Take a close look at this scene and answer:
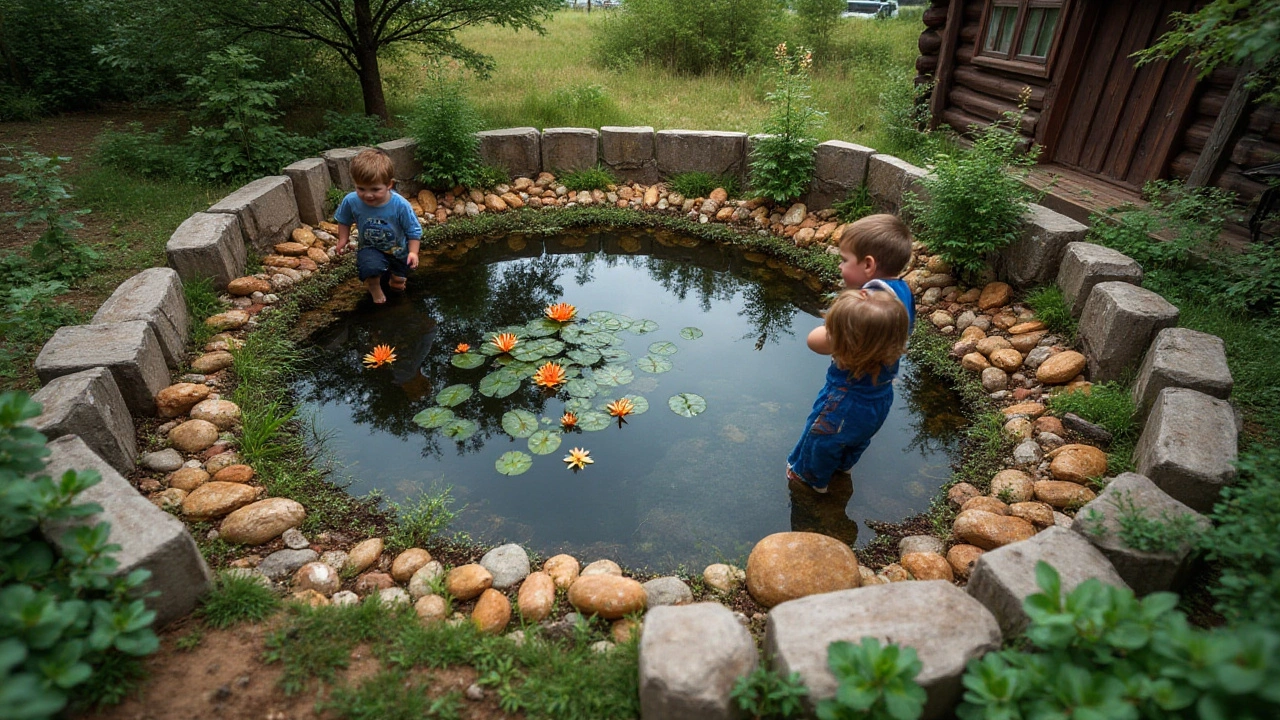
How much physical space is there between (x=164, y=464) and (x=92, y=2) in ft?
21.0

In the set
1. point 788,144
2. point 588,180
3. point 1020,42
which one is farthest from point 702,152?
point 1020,42

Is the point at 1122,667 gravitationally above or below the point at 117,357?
above

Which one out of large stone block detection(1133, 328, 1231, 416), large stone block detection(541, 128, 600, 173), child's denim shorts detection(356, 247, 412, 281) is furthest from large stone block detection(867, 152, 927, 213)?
child's denim shorts detection(356, 247, 412, 281)

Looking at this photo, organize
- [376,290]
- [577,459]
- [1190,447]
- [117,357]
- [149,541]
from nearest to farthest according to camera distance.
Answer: [149,541] → [1190,447] → [117,357] → [577,459] → [376,290]

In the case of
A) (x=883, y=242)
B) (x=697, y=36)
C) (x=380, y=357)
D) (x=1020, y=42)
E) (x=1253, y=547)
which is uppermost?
(x=1020, y=42)

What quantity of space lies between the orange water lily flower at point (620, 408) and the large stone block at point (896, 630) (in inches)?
67.1

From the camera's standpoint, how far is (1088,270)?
12.0 feet

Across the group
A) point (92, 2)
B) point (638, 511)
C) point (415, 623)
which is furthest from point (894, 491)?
point (92, 2)

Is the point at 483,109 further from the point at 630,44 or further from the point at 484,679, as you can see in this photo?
the point at 484,679

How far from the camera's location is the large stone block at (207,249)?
4027mm

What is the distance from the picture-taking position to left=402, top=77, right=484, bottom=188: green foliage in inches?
232

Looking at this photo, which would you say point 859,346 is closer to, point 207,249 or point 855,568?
point 855,568

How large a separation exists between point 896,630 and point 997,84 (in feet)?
21.1

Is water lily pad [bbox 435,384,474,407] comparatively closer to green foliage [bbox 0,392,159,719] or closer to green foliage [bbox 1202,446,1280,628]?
green foliage [bbox 0,392,159,719]
